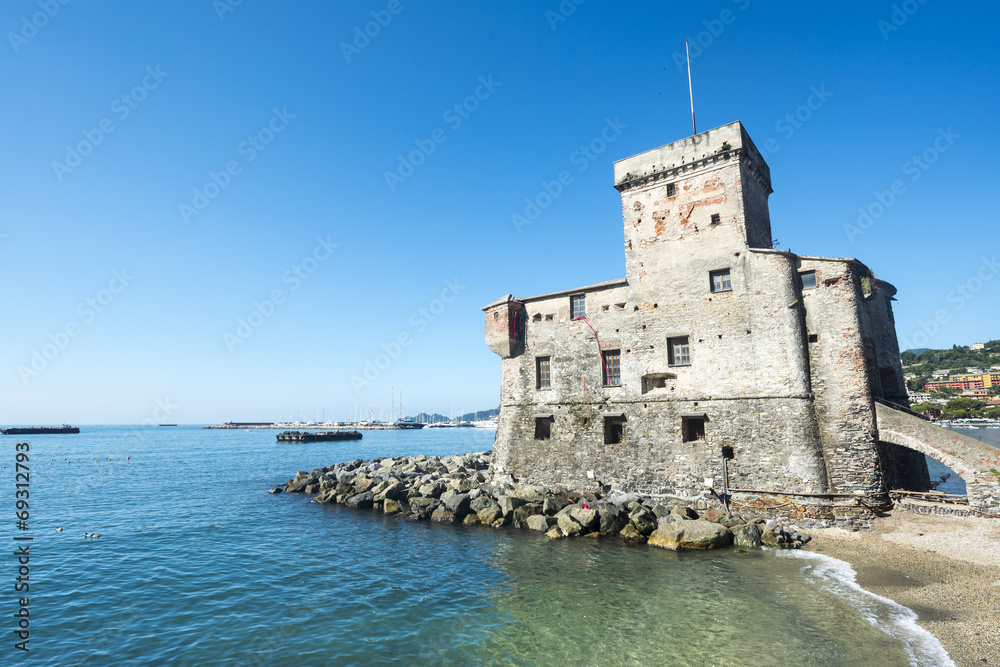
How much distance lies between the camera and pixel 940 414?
89.4 metres

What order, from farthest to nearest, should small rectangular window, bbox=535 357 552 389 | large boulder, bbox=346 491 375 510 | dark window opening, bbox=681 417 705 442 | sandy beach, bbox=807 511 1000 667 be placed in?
large boulder, bbox=346 491 375 510 < small rectangular window, bbox=535 357 552 389 < dark window opening, bbox=681 417 705 442 < sandy beach, bbox=807 511 1000 667

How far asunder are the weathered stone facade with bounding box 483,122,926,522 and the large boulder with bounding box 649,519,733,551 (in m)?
3.30

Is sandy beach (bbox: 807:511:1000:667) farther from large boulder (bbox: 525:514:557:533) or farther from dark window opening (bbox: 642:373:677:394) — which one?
large boulder (bbox: 525:514:557:533)

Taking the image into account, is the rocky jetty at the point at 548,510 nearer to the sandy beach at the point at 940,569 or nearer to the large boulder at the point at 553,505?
the large boulder at the point at 553,505

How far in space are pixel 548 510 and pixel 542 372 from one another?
8373mm

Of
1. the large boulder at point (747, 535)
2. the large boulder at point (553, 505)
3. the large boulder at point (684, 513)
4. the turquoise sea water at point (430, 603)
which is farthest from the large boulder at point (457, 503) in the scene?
the large boulder at point (747, 535)

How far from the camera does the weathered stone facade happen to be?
68.6 feet

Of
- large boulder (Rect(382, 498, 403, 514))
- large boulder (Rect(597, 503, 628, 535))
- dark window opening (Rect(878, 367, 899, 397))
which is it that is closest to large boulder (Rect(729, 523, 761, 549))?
large boulder (Rect(597, 503, 628, 535))

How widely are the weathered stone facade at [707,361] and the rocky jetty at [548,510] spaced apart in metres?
1.49

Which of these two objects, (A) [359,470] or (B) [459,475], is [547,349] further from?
(A) [359,470]

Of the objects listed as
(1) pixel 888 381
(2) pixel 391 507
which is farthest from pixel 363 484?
(1) pixel 888 381

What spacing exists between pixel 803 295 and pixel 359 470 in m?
32.6

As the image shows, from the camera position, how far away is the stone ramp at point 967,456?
57.4 ft

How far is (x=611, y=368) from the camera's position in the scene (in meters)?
26.9
